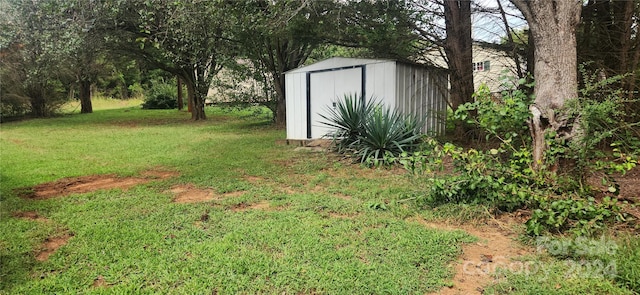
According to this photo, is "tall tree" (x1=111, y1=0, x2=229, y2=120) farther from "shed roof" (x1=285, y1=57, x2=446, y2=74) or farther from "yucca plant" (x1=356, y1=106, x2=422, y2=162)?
"yucca plant" (x1=356, y1=106, x2=422, y2=162)

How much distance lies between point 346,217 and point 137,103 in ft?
88.6

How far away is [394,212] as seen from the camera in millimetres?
3609

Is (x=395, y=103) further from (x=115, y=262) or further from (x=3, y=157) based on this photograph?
(x=3, y=157)

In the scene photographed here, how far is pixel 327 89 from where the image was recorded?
8.10 m

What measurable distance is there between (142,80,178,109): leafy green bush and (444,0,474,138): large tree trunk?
20.5 meters

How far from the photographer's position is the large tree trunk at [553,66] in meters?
3.32

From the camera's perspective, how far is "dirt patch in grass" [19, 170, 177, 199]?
4.70 m

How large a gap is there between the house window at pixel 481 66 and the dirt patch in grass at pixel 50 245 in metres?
6.80

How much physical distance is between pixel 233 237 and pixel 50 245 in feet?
4.74

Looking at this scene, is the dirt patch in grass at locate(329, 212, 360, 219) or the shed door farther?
the shed door

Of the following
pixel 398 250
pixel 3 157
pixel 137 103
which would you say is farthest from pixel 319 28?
pixel 137 103

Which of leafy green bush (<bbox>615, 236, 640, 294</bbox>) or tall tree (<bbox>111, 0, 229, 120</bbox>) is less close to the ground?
tall tree (<bbox>111, 0, 229, 120</bbox>)

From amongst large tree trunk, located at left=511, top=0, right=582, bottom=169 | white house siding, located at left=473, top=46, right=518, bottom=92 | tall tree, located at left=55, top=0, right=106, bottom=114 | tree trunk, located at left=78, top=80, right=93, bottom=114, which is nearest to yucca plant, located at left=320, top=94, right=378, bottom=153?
white house siding, located at left=473, top=46, right=518, bottom=92

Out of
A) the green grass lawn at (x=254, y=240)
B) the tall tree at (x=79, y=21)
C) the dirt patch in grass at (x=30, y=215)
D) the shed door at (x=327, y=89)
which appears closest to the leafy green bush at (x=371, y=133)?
the green grass lawn at (x=254, y=240)
